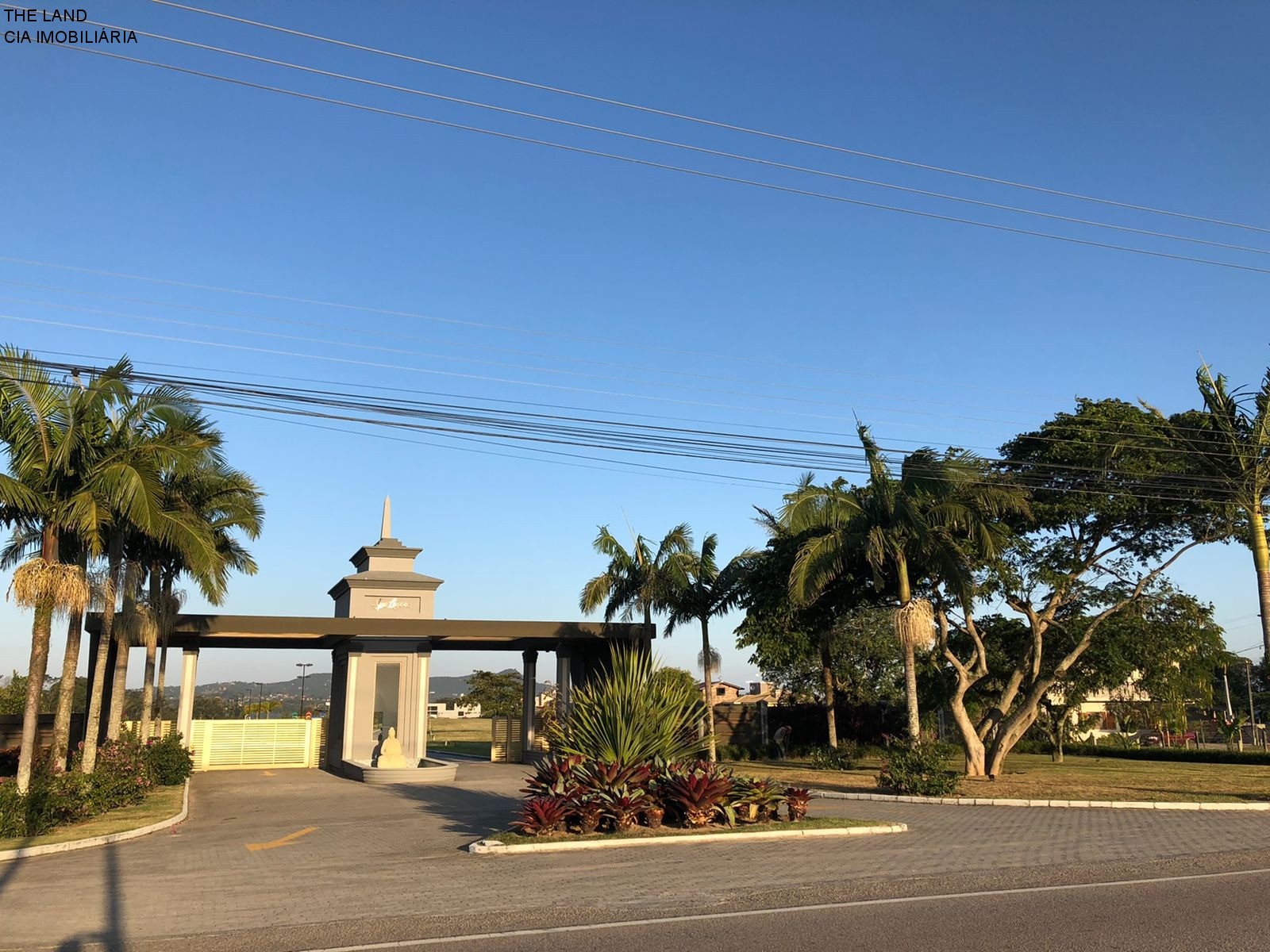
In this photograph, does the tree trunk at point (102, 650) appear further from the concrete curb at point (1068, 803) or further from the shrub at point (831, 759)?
the shrub at point (831, 759)

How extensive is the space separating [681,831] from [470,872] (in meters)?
3.81

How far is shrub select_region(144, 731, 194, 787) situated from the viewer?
23062 millimetres

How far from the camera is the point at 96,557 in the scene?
18047 millimetres

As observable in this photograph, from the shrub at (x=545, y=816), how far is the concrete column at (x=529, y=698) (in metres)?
17.9

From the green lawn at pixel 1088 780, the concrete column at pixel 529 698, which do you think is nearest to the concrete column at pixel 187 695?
the concrete column at pixel 529 698

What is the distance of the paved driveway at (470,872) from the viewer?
348 inches

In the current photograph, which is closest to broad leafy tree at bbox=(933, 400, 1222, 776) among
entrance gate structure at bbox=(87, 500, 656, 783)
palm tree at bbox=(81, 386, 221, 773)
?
entrance gate structure at bbox=(87, 500, 656, 783)

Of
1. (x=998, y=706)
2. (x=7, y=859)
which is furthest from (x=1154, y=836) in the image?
(x=7, y=859)

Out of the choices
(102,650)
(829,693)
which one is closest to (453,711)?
(829,693)

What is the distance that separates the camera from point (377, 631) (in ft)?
90.1

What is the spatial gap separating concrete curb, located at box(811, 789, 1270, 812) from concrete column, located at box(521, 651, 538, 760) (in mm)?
13696

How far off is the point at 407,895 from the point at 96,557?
448 inches

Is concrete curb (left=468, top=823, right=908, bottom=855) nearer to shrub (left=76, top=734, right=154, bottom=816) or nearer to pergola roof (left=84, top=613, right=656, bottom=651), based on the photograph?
shrub (left=76, top=734, right=154, bottom=816)

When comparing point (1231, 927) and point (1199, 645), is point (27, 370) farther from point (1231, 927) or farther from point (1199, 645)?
point (1199, 645)
